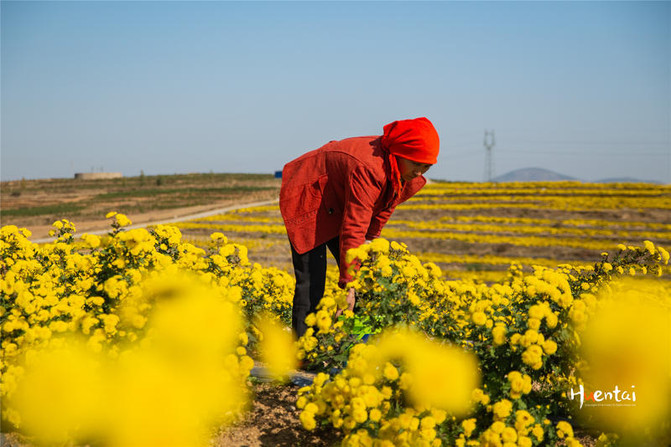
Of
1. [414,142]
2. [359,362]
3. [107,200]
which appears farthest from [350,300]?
[107,200]

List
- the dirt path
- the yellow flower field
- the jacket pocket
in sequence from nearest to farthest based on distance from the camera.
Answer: the yellow flower field, the jacket pocket, the dirt path

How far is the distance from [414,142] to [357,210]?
1.61ft

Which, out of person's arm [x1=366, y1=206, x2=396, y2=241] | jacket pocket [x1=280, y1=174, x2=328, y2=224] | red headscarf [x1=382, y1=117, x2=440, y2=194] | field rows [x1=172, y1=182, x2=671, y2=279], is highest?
red headscarf [x1=382, y1=117, x2=440, y2=194]

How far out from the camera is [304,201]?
3.11 m

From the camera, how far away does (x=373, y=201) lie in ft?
9.36

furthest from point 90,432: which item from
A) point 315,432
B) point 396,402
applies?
point 396,402

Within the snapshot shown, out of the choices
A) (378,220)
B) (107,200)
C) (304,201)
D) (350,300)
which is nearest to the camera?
(350,300)

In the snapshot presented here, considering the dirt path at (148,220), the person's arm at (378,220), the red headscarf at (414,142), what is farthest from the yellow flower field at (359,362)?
the dirt path at (148,220)

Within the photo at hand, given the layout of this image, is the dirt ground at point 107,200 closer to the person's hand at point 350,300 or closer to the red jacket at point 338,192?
the red jacket at point 338,192

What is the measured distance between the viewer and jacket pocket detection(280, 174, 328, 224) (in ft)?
10.1

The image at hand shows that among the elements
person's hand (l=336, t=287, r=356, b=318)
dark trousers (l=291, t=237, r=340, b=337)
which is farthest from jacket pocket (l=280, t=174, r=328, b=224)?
person's hand (l=336, t=287, r=356, b=318)

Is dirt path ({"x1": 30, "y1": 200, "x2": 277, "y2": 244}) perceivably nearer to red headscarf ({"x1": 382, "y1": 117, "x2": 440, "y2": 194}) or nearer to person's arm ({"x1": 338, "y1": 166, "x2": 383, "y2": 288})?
person's arm ({"x1": 338, "y1": 166, "x2": 383, "y2": 288})

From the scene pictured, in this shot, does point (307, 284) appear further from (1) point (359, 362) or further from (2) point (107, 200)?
(2) point (107, 200)

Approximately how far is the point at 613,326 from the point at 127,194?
116 feet
